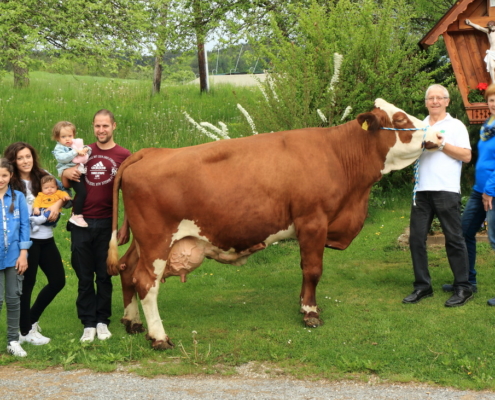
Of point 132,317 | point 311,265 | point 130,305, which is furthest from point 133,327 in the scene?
point 311,265

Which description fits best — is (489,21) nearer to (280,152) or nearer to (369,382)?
(280,152)

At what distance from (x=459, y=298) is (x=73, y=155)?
165 inches

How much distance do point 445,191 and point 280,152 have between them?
180 centimetres

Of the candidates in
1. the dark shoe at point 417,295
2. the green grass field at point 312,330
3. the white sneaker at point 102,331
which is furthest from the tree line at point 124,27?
the white sneaker at point 102,331

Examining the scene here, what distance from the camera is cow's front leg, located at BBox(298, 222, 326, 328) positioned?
599 centimetres

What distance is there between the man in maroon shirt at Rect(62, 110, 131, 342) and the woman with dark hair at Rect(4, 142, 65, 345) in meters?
0.21

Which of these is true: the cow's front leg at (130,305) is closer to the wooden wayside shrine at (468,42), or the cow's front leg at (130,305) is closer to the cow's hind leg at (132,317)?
the cow's hind leg at (132,317)

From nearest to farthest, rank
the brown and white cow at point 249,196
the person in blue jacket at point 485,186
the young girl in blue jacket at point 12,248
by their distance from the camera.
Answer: the young girl in blue jacket at point 12,248 < the brown and white cow at point 249,196 < the person in blue jacket at point 485,186

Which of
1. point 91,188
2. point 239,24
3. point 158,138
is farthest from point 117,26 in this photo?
point 91,188

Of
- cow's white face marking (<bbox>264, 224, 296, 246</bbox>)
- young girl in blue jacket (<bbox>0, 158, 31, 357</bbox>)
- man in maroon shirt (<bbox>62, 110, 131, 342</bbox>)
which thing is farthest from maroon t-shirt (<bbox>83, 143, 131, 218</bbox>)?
cow's white face marking (<bbox>264, 224, 296, 246</bbox>)

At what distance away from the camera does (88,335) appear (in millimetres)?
5855

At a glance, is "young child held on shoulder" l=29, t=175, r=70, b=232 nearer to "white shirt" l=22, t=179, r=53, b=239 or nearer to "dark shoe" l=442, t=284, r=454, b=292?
"white shirt" l=22, t=179, r=53, b=239

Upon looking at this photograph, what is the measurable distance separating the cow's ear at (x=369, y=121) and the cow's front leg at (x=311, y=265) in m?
1.17

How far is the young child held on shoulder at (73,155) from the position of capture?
572 centimetres
